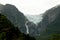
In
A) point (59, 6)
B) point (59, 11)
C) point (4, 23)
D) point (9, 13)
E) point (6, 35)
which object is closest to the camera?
point (6, 35)

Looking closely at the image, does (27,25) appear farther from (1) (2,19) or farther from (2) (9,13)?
(1) (2,19)

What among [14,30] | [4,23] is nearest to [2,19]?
[4,23]

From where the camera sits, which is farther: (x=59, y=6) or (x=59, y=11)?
(x=59, y=6)

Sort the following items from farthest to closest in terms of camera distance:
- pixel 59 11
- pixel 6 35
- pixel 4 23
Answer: pixel 59 11, pixel 4 23, pixel 6 35

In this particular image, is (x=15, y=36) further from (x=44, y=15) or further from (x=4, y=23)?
(x=44, y=15)

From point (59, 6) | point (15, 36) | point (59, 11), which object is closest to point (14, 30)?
point (15, 36)

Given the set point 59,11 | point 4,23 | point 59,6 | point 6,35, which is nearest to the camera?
point 6,35

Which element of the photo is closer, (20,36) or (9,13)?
(20,36)

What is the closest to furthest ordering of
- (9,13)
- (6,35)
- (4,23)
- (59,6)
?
(6,35) → (4,23) → (9,13) → (59,6)

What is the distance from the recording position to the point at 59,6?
200m

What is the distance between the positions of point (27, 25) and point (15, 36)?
141621 mm

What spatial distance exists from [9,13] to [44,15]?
38758 millimetres

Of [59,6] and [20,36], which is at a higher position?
[59,6]

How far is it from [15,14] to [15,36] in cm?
14204
